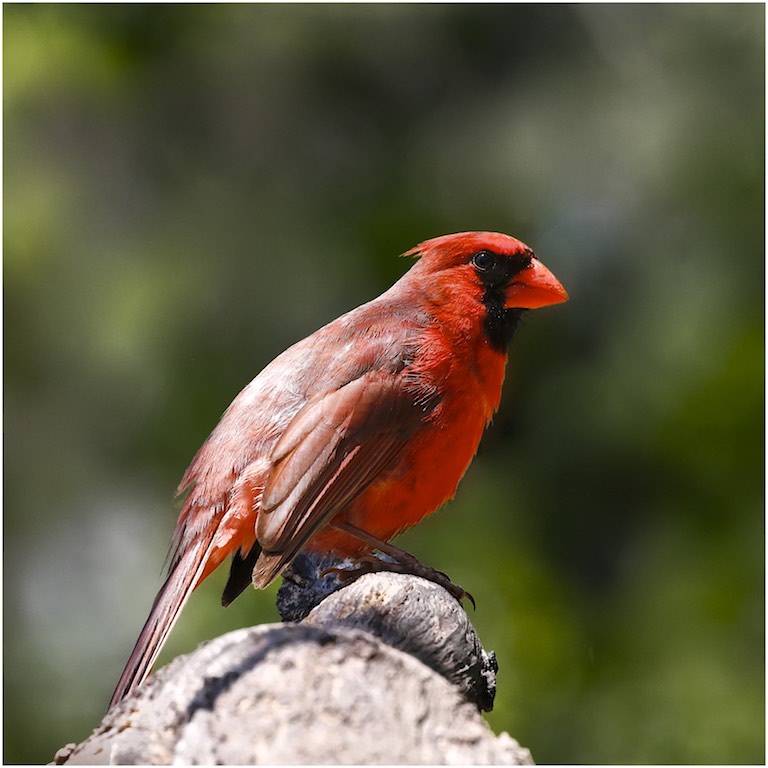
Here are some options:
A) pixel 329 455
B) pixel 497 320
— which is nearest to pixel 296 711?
pixel 329 455

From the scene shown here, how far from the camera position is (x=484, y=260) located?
314 cm

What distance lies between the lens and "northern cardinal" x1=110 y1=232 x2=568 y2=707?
269 centimetres

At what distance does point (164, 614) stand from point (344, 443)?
51cm

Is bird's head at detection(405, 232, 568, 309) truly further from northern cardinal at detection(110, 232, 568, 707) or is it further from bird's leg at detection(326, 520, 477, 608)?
bird's leg at detection(326, 520, 477, 608)

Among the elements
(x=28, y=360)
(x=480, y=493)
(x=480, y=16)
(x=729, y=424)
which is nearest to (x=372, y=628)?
(x=480, y=493)

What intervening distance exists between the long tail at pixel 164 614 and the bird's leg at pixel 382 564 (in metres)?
0.27

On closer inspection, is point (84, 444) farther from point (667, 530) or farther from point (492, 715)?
point (667, 530)

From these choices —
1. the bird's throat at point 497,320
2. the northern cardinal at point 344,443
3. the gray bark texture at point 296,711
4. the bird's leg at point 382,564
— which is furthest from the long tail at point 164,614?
the bird's throat at point 497,320

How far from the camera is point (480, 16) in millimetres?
4758

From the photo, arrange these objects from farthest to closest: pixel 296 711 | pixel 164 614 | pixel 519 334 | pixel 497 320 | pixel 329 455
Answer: pixel 519 334 < pixel 497 320 < pixel 329 455 < pixel 164 614 < pixel 296 711

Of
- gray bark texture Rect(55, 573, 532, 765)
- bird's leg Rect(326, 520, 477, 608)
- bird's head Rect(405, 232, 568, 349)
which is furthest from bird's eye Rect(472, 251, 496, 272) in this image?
gray bark texture Rect(55, 573, 532, 765)

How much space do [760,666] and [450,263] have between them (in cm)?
174

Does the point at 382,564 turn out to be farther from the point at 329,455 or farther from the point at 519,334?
the point at 519,334

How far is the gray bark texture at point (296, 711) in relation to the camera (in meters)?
1.80
